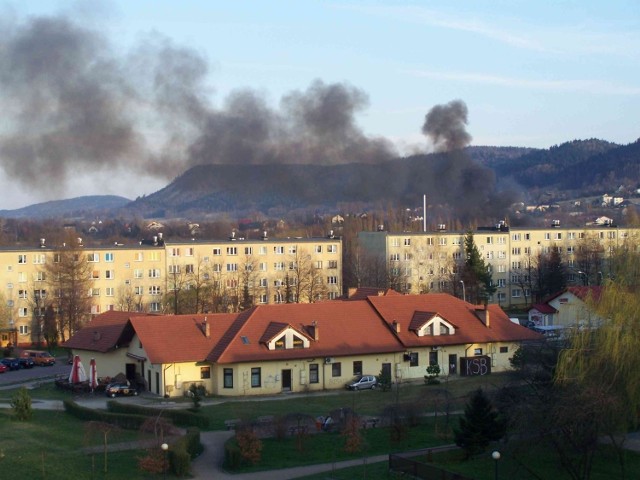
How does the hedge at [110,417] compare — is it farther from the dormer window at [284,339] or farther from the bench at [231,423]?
the dormer window at [284,339]

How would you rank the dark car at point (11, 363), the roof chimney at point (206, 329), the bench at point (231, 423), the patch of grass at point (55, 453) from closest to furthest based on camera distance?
1. the patch of grass at point (55, 453)
2. the bench at point (231, 423)
3. the roof chimney at point (206, 329)
4. the dark car at point (11, 363)

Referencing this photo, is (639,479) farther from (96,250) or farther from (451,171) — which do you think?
(451,171)

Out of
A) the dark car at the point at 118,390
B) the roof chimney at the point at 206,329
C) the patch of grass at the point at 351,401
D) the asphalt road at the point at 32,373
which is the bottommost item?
the asphalt road at the point at 32,373

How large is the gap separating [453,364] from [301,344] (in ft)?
21.3

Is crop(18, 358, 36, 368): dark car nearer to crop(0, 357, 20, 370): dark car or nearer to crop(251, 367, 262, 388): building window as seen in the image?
crop(0, 357, 20, 370): dark car

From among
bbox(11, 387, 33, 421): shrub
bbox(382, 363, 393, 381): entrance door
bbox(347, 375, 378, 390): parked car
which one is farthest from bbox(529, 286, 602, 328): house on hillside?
bbox(11, 387, 33, 421): shrub

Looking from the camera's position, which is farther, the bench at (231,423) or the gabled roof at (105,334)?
the gabled roof at (105,334)

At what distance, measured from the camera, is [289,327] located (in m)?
32.8

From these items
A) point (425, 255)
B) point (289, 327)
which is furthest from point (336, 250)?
point (289, 327)

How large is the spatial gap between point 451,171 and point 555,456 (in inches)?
3283

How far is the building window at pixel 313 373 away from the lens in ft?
108

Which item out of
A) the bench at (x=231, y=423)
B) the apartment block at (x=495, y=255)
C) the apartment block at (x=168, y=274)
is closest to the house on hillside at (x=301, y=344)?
the bench at (x=231, y=423)

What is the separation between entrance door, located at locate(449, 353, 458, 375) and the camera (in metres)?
35.6

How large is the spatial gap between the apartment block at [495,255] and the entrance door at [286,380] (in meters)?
29.2
